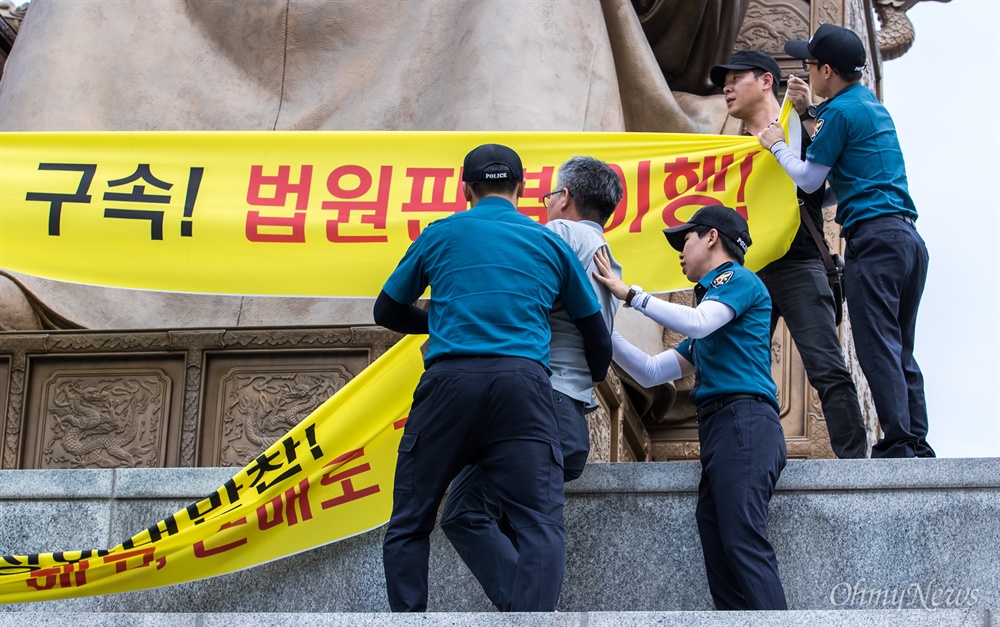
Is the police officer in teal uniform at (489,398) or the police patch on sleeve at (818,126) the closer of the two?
the police officer in teal uniform at (489,398)

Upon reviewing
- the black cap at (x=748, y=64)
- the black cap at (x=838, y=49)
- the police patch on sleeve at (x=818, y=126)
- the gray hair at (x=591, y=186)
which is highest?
the black cap at (x=838, y=49)

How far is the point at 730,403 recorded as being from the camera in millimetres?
6414

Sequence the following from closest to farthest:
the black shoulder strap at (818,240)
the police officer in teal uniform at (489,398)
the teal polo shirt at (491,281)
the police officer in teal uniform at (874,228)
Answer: the police officer in teal uniform at (489,398) < the teal polo shirt at (491,281) < the police officer in teal uniform at (874,228) < the black shoulder strap at (818,240)

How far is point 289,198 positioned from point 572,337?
215 centimetres

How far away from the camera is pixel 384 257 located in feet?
26.2

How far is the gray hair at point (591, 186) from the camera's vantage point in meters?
6.60

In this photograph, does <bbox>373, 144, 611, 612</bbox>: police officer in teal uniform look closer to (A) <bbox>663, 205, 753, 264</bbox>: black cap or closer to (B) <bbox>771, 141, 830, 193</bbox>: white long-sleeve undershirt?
(A) <bbox>663, 205, 753, 264</bbox>: black cap

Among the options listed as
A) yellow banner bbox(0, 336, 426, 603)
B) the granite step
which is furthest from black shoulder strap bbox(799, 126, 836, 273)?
yellow banner bbox(0, 336, 426, 603)

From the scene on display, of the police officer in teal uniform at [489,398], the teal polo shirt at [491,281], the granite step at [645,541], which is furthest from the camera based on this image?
the granite step at [645,541]

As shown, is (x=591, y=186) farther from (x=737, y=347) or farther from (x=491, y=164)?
(x=737, y=347)

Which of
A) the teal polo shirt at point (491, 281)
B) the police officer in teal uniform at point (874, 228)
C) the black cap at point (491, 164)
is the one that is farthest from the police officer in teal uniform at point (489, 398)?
the police officer in teal uniform at point (874, 228)

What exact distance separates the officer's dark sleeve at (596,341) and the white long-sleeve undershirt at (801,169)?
144 centimetres

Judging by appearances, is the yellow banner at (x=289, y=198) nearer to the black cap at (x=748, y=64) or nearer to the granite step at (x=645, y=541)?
the black cap at (x=748, y=64)

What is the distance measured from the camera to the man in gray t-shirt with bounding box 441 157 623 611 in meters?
6.08
